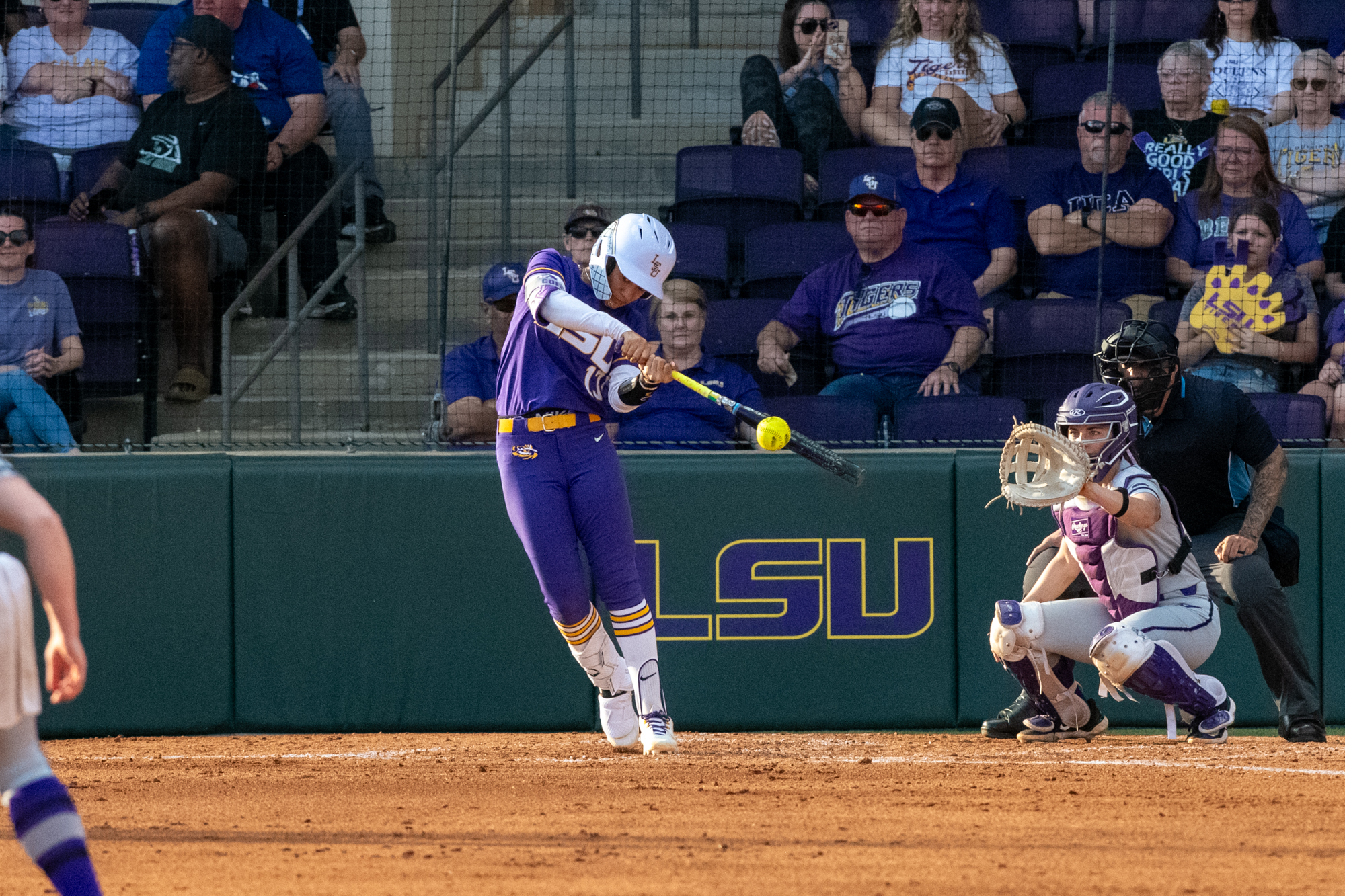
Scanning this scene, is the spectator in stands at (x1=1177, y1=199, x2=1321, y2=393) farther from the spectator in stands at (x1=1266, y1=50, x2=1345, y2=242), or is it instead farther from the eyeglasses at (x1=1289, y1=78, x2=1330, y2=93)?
the eyeglasses at (x1=1289, y1=78, x2=1330, y2=93)

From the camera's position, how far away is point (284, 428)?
715cm

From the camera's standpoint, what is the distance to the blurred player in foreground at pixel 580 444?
5.32 metres

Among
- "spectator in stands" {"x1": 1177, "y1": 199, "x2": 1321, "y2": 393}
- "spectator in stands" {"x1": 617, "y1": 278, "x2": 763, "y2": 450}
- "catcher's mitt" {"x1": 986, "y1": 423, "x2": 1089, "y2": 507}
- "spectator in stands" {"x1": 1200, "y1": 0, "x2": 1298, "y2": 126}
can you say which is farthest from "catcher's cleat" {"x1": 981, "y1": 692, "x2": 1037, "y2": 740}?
"spectator in stands" {"x1": 1200, "y1": 0, "x2": 1298, "y2": 126}

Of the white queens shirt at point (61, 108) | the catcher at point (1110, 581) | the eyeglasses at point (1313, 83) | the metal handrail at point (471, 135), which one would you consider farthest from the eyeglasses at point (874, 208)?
the white queens shirt at point (61, 108)

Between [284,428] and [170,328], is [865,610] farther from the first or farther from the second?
[170,328]

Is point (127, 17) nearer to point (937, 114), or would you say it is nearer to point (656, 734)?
point (937, 114)

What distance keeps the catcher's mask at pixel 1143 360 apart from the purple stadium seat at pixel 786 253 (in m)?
2.05

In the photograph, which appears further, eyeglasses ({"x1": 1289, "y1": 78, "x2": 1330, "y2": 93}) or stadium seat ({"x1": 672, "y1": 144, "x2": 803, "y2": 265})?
stadium seat ({"x1": 672, "y1": 144, "x2": 803, "y2": 265})

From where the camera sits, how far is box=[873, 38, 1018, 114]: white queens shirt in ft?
26.6

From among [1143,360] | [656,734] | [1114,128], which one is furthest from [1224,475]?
[656,734]

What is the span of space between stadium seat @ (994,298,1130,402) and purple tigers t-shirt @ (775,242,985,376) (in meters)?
0.18

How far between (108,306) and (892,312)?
3.69 metres

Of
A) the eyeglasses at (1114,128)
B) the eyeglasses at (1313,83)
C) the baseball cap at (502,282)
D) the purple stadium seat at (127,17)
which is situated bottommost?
the baseball cap at (502,282)

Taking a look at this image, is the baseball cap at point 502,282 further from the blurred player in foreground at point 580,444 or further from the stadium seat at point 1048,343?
the stadium seat at point 1048,343
